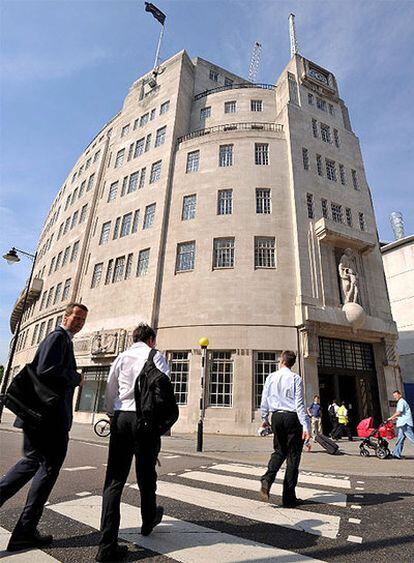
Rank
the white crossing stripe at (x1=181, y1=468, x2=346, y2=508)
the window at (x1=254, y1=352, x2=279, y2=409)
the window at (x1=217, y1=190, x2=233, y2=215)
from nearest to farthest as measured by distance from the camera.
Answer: the white crossing stripe at (x1=181, y1=468, x2=346, y2=508) → the window at (x1=254, y1=352, x2=279, y2=409) → the window at (x1=217, y1=190, x2=233, y2=215)

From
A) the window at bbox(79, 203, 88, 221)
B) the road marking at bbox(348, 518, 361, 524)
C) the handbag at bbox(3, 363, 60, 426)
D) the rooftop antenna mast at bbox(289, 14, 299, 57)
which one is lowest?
the road marking at bbox(348, 518, 361, 524)

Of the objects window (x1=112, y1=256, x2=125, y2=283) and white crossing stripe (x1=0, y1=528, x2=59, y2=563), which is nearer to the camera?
white crossing stripe (x1=0, y1=528, x2=59, y2=563)

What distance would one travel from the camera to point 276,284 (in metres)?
19.5

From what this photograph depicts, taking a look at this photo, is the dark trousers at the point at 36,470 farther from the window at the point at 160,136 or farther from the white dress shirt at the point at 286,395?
the window at the point at 160,136

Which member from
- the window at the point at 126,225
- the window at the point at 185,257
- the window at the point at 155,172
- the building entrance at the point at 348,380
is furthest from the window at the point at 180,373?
the window at the point at 155,172

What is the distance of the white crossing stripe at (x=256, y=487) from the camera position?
15.3 feet

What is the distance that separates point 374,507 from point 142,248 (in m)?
20.6

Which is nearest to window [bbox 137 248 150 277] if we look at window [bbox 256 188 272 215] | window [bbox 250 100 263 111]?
window [bbox 256 188 272 215]

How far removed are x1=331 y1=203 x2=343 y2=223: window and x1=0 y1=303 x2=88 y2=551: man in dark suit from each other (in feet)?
76.0

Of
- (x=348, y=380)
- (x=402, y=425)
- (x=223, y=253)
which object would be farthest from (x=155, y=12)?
(x=402, y=425)

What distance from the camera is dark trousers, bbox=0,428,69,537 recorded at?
2854 mm

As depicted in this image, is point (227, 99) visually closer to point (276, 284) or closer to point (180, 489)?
point (276, 284)

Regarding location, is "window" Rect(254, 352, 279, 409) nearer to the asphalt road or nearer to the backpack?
the asphalt road

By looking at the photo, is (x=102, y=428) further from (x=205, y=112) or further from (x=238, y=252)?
(x=205, y=112)
